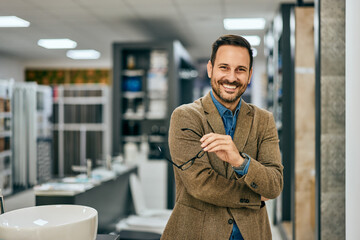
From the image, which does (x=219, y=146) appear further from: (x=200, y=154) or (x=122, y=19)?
(x=122, y=19)

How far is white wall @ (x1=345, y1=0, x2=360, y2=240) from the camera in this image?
1917mm

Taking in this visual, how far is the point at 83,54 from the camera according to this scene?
9031 millimetres

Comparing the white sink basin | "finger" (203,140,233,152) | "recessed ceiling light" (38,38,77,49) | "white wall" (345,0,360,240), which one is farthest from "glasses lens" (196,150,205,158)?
"recessed ceiling light" (38,38,77,49)

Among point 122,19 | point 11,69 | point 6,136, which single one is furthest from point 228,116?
point 11,69

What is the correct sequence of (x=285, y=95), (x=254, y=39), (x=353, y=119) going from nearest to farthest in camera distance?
1. (x=353, y=119)
2. (x=285, y=95)
3. (x=254, y=39)

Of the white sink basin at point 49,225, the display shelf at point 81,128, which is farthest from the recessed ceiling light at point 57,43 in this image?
the white sink basin at point 49,225

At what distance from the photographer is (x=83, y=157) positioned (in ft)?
30.0

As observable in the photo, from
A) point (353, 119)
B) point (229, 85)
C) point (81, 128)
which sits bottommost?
point (81, 128)

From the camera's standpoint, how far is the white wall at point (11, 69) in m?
8.92

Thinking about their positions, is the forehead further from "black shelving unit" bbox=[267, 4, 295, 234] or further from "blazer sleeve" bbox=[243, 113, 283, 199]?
"black shelving unit" bbox=[267, 4, 295, 234]

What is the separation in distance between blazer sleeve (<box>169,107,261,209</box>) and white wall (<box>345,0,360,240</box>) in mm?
726

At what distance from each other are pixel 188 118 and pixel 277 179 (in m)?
0.42

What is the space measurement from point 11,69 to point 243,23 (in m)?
6.42

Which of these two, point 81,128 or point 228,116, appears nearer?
point 228,116
